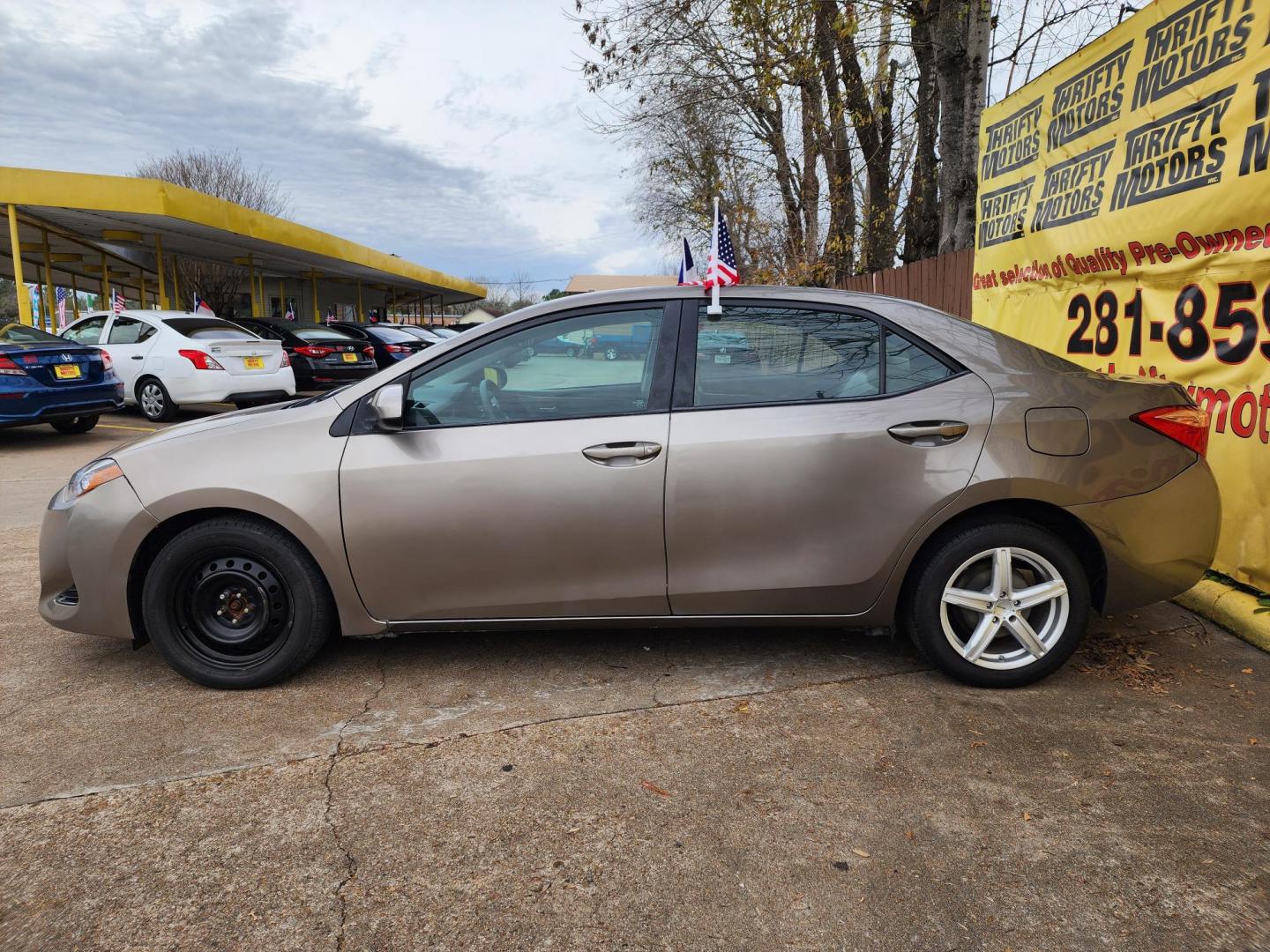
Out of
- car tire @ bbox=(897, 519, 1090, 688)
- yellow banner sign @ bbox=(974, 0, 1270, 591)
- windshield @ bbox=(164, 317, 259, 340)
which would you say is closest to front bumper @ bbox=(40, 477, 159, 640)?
car tire @ bbox=(897, 519, 1090, 688)

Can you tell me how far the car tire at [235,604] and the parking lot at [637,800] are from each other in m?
0.16

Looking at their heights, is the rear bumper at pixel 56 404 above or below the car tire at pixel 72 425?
above

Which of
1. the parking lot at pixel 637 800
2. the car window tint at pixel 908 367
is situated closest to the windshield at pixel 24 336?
the parking lot at pixel 637 800

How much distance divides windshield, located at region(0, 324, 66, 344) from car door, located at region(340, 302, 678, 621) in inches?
332

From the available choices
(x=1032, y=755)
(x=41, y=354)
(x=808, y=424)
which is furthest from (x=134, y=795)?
(x=41, y=354)

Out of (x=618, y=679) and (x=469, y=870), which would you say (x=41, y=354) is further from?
(x=469, y=870)

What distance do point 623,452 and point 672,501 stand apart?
26 centimetres

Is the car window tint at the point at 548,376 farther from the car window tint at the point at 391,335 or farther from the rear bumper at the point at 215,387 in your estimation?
the car window tint at the point at 391,335

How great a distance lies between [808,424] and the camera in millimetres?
3221

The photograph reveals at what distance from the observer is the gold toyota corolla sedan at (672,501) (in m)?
3.20

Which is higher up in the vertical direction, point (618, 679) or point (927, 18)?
point (927, 18)

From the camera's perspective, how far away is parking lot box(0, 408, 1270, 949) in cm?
212

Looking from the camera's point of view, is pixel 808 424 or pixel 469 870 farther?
pixel 808 424

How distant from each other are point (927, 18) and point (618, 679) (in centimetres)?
784
